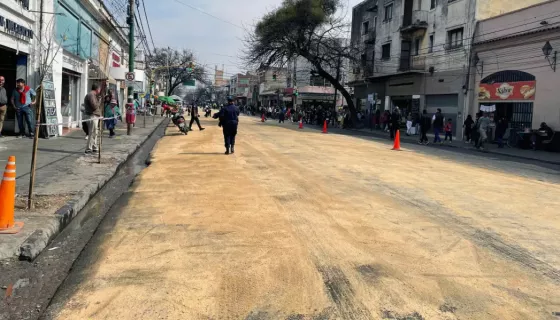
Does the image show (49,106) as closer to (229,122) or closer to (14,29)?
(14,29)

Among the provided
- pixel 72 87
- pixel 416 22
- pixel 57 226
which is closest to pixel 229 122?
pixel 57 226

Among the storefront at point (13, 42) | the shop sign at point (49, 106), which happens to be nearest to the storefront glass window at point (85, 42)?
the storefront at point (13, 42)

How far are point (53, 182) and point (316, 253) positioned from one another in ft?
17.8

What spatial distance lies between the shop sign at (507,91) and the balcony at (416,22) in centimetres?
881

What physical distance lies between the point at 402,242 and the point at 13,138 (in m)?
12.7

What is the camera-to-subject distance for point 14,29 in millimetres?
13172

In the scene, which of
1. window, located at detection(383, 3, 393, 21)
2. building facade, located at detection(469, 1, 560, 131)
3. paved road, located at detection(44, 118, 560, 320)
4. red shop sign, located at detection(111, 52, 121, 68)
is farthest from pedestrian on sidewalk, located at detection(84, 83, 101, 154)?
window, located at detection(383, 3, 393, 21)

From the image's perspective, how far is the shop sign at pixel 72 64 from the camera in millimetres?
17691

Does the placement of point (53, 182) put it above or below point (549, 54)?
below

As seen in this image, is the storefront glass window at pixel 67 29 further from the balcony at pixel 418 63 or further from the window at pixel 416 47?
the window at pixel 416 47

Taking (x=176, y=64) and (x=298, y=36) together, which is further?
(x=176, y=64)

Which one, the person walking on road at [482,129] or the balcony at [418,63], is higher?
the balcony at [418,63]

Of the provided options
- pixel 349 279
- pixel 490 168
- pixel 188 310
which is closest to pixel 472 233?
pixel 349 279

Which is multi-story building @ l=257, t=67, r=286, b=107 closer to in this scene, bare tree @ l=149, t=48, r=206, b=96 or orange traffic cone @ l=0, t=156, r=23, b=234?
bare tree @ l=149, t=48, r=206, b=96
